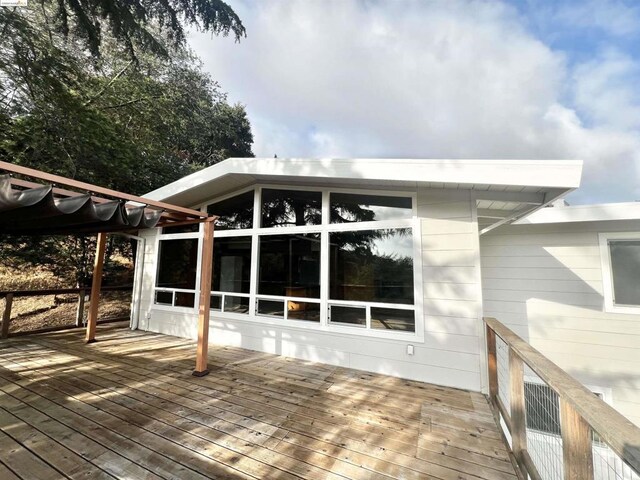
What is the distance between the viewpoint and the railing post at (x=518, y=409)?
6.14 feet

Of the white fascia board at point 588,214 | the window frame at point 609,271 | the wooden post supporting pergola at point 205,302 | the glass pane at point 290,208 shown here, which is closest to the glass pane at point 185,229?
A: the glass pane at point 290,208

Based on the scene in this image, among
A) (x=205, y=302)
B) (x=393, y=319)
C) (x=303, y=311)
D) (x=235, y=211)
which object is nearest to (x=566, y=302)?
(x=393, y=319)

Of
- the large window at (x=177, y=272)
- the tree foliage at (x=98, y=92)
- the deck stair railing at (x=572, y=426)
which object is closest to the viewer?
the deck stair railing at (x=572, y=426)

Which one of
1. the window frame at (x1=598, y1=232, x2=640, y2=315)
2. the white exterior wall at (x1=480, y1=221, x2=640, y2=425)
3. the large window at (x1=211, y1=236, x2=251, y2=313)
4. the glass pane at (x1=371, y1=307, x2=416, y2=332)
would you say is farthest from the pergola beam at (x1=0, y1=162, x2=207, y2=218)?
the window frame at (x1=598, y1=232, x2=640, y2=315)

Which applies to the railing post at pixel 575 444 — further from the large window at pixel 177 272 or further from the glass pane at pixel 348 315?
the large window at pixel 177 272

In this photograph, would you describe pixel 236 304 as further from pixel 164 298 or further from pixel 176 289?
pixel 164 298

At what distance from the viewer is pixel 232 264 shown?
5309 millimetres

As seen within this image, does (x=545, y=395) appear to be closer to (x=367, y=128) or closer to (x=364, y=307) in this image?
(x=364, y=307)

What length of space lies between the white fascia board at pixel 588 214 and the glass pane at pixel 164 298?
21.5ft

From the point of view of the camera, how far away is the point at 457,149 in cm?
1847

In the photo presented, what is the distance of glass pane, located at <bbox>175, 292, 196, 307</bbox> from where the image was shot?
18.2 feet


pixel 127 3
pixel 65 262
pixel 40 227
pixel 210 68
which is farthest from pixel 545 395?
pixel 210 68

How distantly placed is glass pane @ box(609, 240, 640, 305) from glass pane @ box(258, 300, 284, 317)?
4943mm

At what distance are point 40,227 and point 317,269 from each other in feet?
12.3
